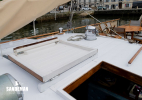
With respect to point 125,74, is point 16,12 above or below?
above

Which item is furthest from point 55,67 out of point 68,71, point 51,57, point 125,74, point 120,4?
point 120,4

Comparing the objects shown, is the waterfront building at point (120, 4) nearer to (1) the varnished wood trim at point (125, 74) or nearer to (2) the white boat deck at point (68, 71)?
(2) the white boat deck at point (68, 71)

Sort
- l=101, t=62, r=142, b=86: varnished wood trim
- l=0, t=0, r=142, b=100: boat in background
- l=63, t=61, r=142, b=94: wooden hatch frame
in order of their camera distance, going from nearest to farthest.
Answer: l=0, t=0, r=142, b=100: boat in background → l=63, t=61, r=142, b=94: wooden hatch frame → l=101, t=62, r=142, b=86: varnished wood trim

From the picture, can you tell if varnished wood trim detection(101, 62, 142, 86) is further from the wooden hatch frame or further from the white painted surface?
the white painted surface

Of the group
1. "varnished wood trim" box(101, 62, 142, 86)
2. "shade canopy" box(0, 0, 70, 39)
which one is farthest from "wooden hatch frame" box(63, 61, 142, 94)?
"shade canopy" box(0, 0, 70, 39)

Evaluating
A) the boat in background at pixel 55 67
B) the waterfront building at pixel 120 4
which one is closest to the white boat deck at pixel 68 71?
the boat in background at pixel 55 67

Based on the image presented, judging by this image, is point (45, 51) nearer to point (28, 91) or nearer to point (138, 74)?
point (28, 91)

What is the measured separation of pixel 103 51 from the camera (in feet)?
6.38

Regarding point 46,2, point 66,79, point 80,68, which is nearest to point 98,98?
point 80,68

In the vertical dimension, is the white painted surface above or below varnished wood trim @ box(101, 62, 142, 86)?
above

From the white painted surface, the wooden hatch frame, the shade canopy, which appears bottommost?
the wooden hatch frame

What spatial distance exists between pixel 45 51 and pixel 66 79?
2.14 ft

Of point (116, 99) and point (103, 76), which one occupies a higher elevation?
point (103, 76)

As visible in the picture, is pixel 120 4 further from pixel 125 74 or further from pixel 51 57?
pixel 51 57
